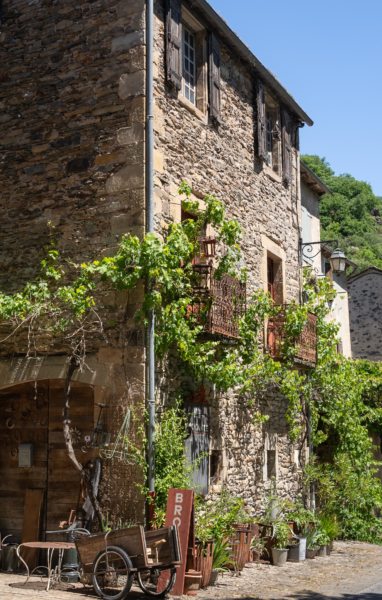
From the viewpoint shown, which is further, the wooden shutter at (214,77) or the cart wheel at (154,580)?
the wooden shutter at (214,77)

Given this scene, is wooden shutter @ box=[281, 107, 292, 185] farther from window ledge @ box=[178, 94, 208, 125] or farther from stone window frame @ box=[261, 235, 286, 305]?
window ledge @ box=[178, 94, 208, 125]

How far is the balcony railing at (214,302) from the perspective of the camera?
30.8ft

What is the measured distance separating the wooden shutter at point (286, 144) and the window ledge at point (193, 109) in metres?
3.30

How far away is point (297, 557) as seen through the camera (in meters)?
11.3

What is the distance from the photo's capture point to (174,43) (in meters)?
10.0

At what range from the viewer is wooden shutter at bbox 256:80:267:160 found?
12.6m

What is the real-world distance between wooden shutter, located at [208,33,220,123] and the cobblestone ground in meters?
6.21

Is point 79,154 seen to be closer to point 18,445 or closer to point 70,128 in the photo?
point 70,128

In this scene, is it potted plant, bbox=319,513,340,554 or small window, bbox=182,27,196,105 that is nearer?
small window, bbox=182,27,196,105

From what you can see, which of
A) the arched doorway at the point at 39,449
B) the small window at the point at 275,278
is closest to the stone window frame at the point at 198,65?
the small window at the point at 275,278

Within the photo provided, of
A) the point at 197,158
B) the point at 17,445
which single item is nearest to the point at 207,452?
the point at 17,445

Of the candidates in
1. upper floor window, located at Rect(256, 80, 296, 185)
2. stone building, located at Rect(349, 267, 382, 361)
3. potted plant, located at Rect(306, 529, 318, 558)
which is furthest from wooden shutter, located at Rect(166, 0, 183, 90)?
stone building, located at Rect(349, 267, 382, 361)

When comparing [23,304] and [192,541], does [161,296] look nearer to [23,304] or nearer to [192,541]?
[23,304]

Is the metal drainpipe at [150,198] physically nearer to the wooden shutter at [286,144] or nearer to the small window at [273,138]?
the small window at [273,138]
